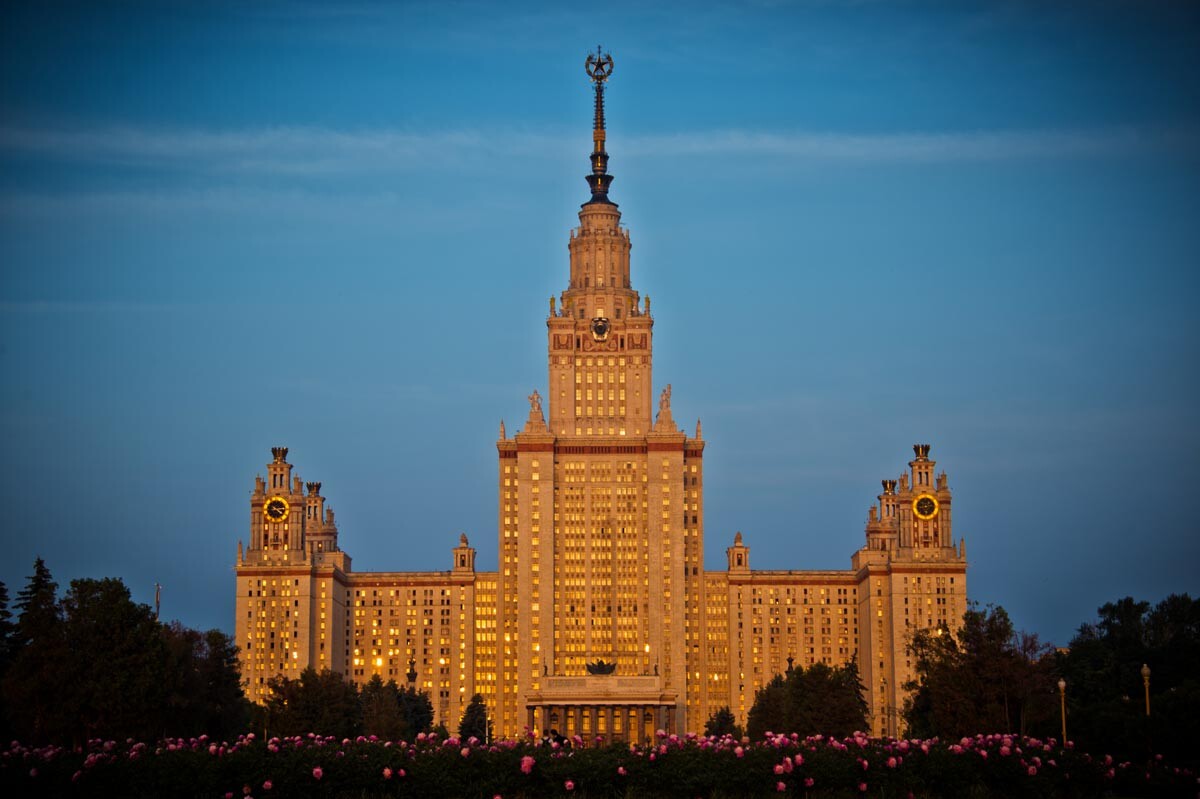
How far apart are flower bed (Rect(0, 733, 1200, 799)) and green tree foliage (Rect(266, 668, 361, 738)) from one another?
248ft

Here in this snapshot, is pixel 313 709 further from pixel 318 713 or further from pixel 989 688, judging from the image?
pixel 989 688

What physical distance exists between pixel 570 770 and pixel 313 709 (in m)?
91.4

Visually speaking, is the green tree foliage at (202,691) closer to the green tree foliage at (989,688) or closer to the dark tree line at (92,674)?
the dark tree line at (92,674)

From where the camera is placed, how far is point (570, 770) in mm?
70938

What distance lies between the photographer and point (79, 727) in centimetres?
11969

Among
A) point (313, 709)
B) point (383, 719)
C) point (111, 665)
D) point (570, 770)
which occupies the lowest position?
point (383, 719)

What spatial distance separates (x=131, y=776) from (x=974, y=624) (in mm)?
81015

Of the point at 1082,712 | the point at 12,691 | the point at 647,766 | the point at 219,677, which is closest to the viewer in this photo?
the point at 647,766

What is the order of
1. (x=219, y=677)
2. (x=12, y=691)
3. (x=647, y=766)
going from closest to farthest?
(x=647, y=766) < (x=12, y=691) < (x=219, y=677)

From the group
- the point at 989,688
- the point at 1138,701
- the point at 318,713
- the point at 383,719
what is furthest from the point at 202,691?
the point at 1138,701

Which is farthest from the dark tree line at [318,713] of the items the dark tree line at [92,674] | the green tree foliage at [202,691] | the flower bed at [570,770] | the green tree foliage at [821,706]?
the flower bed at [570,770]

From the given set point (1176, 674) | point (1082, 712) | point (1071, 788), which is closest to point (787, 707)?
point (1176, 674)

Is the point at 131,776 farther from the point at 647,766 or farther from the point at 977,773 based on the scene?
the point at 977,773

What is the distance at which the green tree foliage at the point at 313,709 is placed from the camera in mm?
152625
